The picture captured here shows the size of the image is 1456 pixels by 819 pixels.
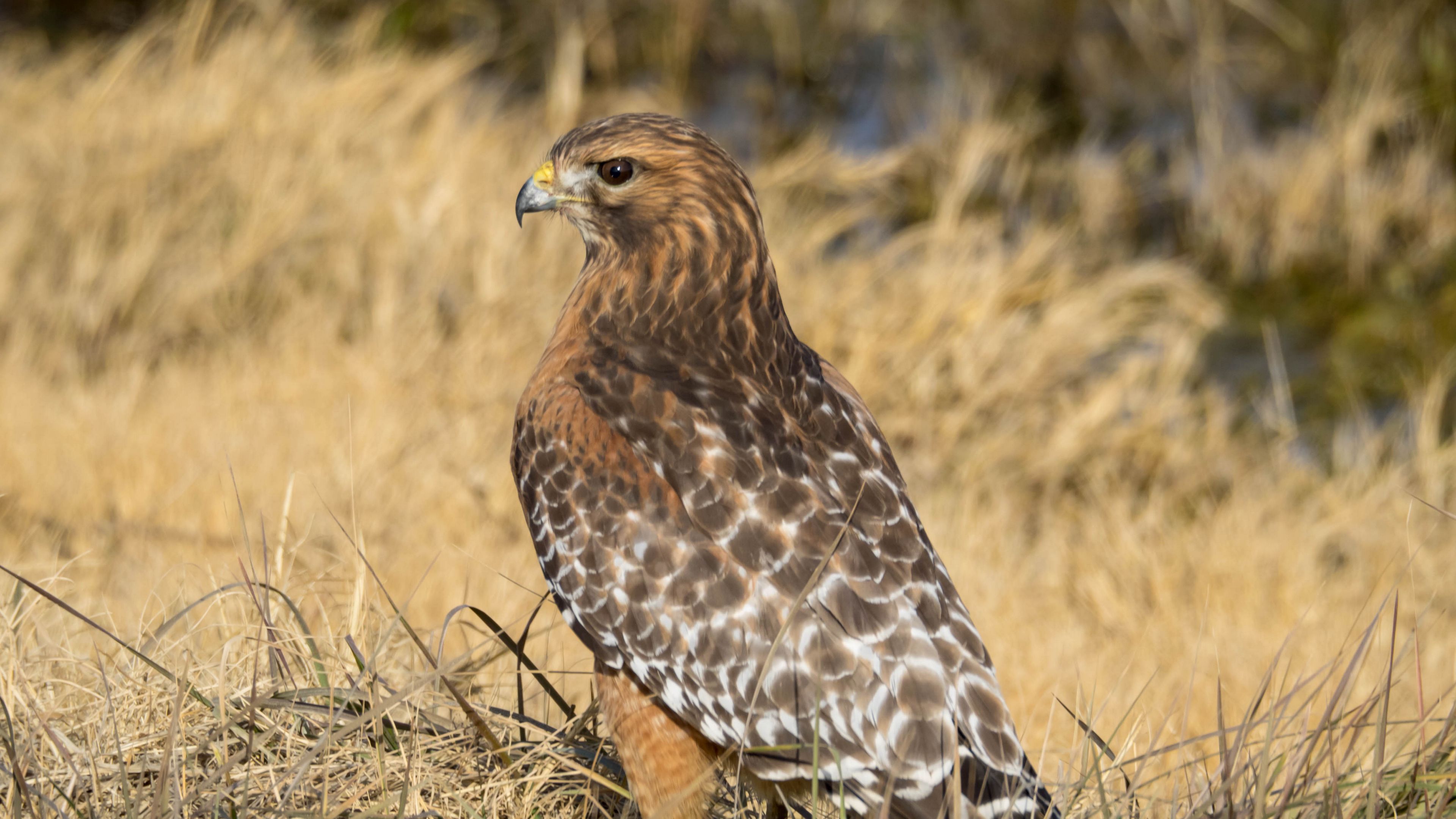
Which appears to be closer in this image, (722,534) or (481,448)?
(722,534)

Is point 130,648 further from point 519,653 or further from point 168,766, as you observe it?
point 519,653

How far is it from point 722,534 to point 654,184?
2.85 feet

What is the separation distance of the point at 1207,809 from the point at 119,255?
18.3 feet

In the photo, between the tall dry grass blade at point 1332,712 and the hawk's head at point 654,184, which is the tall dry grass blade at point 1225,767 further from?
the hawk's head at point 654,184

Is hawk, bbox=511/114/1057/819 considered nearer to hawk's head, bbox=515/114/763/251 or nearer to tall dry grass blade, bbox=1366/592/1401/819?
hawk's head, bbox=515/114/763/251

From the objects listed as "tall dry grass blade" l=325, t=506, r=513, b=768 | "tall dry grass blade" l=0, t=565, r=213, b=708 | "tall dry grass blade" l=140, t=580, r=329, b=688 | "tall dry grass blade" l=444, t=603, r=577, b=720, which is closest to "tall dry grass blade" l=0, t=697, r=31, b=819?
"tall dry grass blade" l=0, t=565, r=213, b=708

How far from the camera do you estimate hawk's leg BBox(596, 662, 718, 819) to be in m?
2.86

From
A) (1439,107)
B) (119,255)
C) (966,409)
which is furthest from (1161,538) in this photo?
(1439,107)

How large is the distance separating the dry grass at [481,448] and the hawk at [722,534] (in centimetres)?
22

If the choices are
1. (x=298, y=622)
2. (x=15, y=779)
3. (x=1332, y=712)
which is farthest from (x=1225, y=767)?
(x=15, y=779)

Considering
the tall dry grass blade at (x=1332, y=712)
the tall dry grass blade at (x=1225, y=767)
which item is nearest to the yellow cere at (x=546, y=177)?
the tall dry grass blade at (x=1225, y=767)

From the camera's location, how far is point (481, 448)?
5.75 metres

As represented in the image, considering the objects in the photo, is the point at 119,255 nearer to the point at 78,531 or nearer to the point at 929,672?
the point at 78,531

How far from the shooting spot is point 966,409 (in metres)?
6.64
